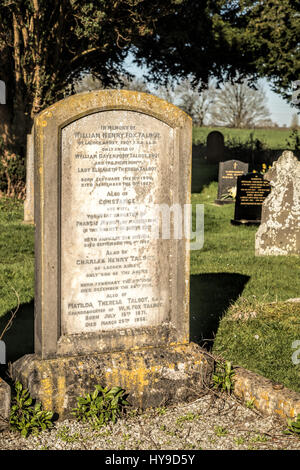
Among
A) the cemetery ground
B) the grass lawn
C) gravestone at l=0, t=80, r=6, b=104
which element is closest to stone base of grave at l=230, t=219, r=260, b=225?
the grass lawn

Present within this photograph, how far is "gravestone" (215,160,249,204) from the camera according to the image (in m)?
17.2

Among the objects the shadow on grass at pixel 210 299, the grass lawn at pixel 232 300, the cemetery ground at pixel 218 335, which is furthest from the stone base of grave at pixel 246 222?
the shadow on grass at pixel 210 299

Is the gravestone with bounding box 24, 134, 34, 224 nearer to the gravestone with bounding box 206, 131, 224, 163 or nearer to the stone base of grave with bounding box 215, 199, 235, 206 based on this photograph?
the stone base of grave with bounding box 215, 199, 235, 206

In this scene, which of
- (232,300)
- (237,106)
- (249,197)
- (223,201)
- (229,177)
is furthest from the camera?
(237,106)

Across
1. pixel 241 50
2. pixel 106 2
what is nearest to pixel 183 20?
pixel 241 50

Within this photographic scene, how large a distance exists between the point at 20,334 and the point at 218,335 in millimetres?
2073

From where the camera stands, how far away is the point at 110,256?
450 cm

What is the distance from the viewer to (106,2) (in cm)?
1511

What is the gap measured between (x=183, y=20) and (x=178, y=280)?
19.1m

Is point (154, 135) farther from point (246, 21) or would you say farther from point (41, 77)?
point (246, 21)

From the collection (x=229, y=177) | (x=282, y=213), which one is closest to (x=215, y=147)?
(x=229, y=177)

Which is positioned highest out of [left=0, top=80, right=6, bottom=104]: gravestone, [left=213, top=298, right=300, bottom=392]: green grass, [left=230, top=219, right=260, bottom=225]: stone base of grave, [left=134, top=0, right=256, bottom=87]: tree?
[left=134, top=0, right=256, bottom=87]: tree

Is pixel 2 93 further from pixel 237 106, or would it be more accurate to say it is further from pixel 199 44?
pixel 237 106

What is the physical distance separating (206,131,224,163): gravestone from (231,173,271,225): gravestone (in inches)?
514
